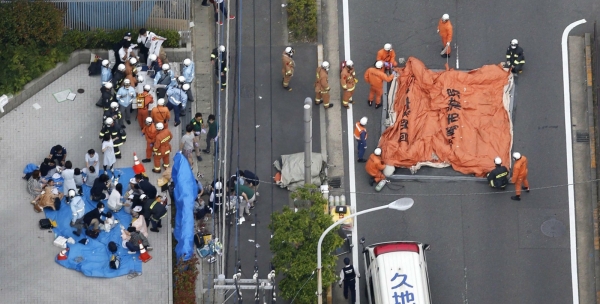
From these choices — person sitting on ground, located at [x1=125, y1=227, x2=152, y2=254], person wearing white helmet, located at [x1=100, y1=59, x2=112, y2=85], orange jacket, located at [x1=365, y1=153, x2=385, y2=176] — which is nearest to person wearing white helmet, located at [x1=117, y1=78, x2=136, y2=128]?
person wearing white helmet, located at [x1=100, y1=59, x2=112, y2=85]

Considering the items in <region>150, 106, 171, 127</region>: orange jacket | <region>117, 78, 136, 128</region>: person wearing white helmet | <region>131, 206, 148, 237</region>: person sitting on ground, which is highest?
<region>117, 78, 136, 128</region>: person wearing white helmet

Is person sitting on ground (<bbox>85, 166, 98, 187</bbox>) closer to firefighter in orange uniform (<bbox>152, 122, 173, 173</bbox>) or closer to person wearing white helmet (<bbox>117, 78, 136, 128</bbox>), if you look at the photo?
firefighter in orange uniform (<bbox>152, 122, 173, 173</bbox>)

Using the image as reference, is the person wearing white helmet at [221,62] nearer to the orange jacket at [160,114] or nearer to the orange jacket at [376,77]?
the orange jacket at [160,114]

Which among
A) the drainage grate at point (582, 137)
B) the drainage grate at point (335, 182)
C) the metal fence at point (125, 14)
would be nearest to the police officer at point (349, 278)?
the drainage grate at point (335, 182)

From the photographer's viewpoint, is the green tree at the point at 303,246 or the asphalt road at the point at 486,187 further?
the asphalt road at the point at 486,187

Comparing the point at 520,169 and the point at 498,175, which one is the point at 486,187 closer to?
the point at 498,175

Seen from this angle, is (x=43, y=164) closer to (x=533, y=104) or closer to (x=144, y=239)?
(x=144, y=239)

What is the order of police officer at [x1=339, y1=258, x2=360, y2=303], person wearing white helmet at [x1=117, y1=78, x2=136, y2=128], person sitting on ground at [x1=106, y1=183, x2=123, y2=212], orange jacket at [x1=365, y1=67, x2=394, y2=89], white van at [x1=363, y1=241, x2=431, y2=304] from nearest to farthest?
white van at [x1=363, y1=241, x2=431, y2=304] → police officer at [x1=339, y1=258, x2=360, y2=303] → person sitting on ground at [x1=106, y1=183, x2=123, y2=212] → person wearing white helmet at [x1=117, y1=78, x2=136, y2=128] → orange jacket at [x1=365, y1=67, x2=394, y2=89]
